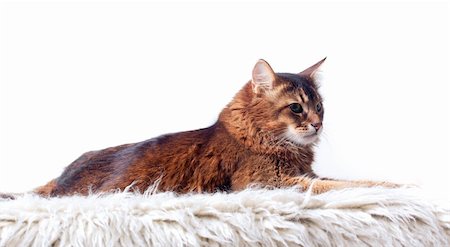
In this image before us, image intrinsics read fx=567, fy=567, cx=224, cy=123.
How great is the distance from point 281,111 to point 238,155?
14 cm

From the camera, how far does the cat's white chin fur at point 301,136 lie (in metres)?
1.29

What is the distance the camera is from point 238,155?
1.29 m

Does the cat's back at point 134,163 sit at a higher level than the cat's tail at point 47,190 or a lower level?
higher

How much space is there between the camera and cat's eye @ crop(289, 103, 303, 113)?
4.25 ft

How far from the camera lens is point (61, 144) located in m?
1.82

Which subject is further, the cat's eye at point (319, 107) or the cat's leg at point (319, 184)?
the cat's eye at point (319, 107)

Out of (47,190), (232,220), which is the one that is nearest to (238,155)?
(232,220)

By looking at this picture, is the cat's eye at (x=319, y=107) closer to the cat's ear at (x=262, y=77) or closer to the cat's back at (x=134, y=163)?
the cat's ear at (x=262, y=77)

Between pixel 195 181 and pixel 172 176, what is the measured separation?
5cm

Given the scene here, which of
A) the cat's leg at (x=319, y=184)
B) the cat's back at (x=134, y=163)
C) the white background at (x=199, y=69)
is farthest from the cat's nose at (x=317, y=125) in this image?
the white background at (x=199, y=69)

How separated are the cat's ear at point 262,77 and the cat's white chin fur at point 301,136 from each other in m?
0.11

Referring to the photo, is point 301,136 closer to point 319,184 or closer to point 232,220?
point 319,184

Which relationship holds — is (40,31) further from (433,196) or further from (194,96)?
(433,196)

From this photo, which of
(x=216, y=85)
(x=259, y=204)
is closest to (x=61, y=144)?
(x=216, y=85)
